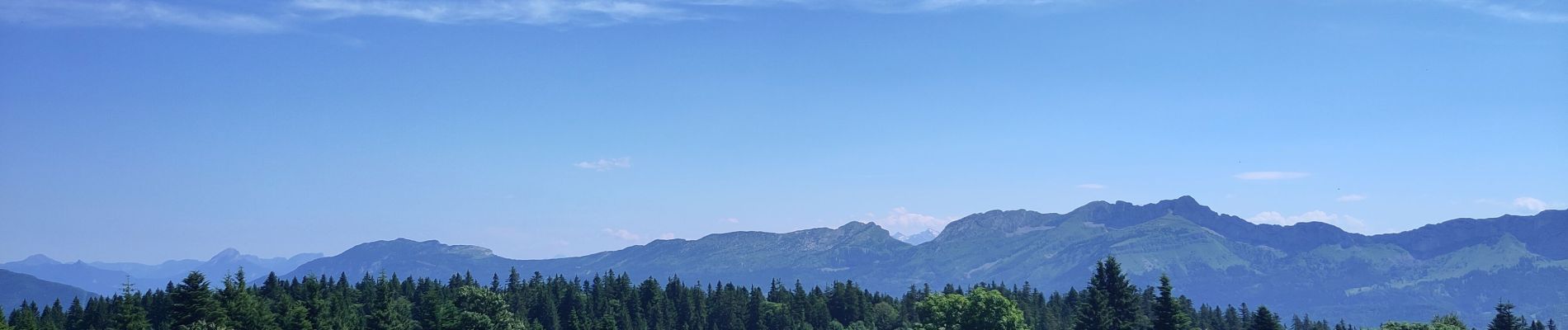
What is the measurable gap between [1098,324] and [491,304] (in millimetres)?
66247

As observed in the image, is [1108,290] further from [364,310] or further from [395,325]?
[364,310]

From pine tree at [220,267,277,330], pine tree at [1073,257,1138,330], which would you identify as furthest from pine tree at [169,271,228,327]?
pine tree at [1073,257,1138,330]

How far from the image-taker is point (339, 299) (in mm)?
169500

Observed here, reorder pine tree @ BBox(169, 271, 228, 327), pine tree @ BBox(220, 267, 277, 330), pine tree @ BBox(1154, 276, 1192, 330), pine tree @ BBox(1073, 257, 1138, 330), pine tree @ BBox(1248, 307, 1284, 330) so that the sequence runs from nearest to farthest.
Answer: pine tree @ BBox(1248, 307, 1284, 330)
pine tree @ BBox(169, 271, 228, 327)
pine tree @ BBox(220, 267, 277, 330)
pine tree @ BBox(1154, 276, 1192, 330)
pine tree @ BBox(1073, 257, 1138, 330)

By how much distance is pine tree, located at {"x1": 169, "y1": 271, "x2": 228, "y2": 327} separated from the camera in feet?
359

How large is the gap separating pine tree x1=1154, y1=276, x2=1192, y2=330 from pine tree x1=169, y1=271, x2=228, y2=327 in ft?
296

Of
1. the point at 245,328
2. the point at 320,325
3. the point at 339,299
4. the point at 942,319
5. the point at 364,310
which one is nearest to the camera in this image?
the point at 245,328

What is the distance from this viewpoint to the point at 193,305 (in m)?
110

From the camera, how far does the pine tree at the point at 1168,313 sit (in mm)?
115750

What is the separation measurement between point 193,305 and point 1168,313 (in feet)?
306

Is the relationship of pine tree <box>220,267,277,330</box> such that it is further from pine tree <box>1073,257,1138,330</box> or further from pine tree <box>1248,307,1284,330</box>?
pine tree <box>1248,307,1284,330</box>

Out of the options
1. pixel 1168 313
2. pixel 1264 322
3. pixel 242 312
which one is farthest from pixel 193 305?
pixel 1264 322

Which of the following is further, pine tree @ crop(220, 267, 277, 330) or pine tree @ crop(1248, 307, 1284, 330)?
pine tree @ crop(220, 267, 277, 330)

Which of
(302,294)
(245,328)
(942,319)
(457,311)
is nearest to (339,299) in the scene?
(302,294)
